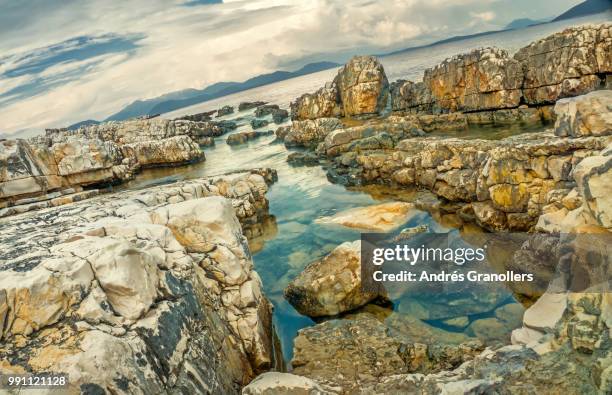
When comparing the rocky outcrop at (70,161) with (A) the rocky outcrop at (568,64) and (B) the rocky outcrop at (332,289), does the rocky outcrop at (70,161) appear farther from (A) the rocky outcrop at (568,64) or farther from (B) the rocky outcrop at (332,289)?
(A) the rocky outcrop at (568,64)

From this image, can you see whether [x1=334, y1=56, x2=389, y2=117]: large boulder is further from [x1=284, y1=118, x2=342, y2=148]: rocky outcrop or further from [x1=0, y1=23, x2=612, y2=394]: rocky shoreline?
[x1=0, y1=23, x2=612, y2=394]: rocky shoreline

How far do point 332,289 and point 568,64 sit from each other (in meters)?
32.3

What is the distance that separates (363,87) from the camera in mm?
44000

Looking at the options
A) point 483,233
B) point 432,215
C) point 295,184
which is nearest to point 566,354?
point 483,233

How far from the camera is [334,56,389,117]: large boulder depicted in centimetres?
4394

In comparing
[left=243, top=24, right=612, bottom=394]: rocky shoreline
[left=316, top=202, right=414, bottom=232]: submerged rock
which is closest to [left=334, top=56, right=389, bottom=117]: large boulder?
[left=243, top=24, right=612, bottom=394]: rocky shoreline

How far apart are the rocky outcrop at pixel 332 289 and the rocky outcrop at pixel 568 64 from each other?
29575mm

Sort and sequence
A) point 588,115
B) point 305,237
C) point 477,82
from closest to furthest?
point 588,115 → point 305,237 → point 477,82

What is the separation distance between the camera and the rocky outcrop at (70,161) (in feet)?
58.2

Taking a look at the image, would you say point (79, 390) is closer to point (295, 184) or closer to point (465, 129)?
point (295, 184)

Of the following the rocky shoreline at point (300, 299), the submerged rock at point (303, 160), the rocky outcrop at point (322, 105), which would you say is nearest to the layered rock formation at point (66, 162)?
the rocky shoreline at point (300, 299)

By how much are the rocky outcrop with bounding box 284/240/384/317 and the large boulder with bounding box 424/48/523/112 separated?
3035 centimetres

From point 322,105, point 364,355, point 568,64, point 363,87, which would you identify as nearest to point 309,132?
point 322,105

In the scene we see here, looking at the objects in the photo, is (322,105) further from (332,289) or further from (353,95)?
(332,289)
